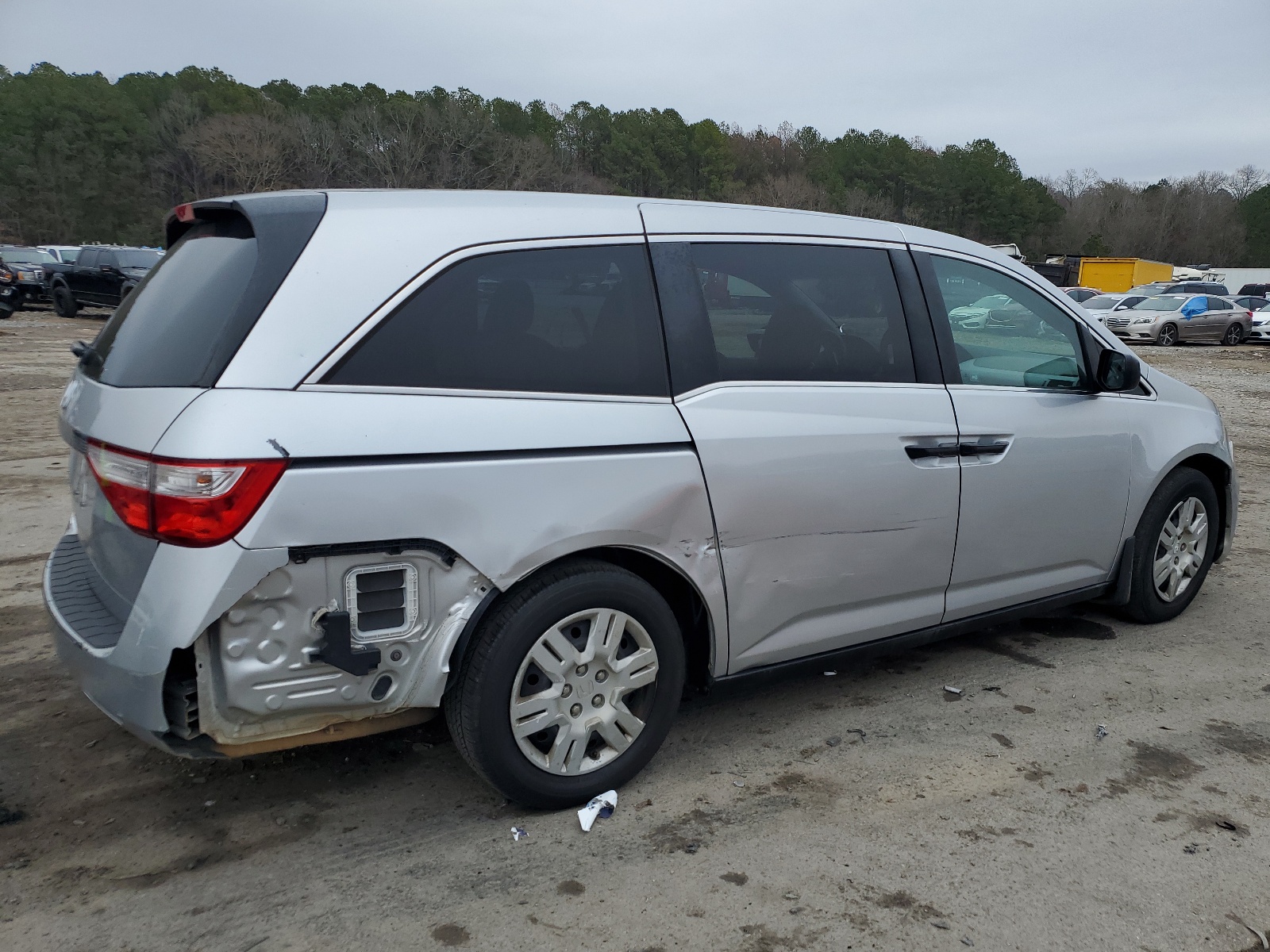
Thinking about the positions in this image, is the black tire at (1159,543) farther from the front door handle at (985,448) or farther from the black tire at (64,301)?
the black tire at (64,301)

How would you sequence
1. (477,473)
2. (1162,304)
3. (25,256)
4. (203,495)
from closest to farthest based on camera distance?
(203,495)
(477,473)
(1162,304)
(25,256)

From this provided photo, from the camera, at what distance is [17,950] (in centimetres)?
244

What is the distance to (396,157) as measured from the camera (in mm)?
63344

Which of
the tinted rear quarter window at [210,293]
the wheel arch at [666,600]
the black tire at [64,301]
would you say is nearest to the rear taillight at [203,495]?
the tinted rear quarter window at [210,293]

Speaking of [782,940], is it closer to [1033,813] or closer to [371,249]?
[1033,813]

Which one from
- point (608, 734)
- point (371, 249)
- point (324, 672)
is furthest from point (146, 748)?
point (371, 249)

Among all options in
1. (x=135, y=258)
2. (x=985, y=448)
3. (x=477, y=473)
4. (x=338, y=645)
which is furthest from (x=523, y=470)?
(x=135, y=258)

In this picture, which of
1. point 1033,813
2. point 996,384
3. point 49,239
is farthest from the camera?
point 49,239

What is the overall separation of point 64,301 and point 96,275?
1700 mm

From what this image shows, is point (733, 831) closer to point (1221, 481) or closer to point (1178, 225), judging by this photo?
point (1221, 481)

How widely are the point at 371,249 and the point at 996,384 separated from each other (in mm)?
2489

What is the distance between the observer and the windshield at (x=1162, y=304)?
2820 centimetres

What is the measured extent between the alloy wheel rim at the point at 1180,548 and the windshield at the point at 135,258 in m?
23.7

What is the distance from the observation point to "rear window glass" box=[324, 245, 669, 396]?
2.72 metres
